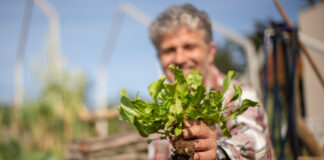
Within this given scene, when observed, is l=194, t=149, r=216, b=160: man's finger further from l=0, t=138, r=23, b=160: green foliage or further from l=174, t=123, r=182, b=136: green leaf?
l=0, t=138, r=23, b=160: green foliage

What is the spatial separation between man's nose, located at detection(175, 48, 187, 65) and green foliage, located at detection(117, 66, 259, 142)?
54 cm

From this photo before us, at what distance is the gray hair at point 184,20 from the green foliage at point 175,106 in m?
0.64

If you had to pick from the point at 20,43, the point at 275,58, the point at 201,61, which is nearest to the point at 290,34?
the point at 275,58

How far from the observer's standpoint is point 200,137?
968 millimetres

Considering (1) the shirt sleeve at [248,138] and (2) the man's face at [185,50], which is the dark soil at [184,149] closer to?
(1) the shirt sleeve at [248,138]

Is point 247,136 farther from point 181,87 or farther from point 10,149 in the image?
point 10,149

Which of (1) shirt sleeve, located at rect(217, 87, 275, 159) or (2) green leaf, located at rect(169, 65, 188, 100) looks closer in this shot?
(2) green leaf, located at rect(169, 65, 188, 100)

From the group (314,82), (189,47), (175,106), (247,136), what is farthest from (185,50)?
(314,82)

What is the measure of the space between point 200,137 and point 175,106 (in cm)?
14

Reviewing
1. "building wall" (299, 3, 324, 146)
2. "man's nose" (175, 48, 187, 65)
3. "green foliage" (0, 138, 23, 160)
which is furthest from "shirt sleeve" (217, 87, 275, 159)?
"green foliage" (0, 138, 23, 160)

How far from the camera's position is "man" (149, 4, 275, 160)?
1.22m

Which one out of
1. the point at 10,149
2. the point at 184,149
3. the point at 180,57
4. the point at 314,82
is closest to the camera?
the point at 184,149

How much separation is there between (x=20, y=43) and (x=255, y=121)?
38.2 feet

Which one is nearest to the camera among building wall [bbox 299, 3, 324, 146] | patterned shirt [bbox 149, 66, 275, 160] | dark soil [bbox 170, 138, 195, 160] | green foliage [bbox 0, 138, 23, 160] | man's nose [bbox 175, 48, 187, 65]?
dark soil [bbox 170, 138, 195, 160]
